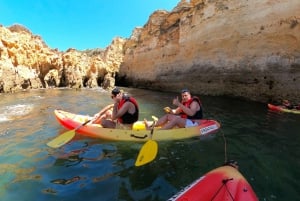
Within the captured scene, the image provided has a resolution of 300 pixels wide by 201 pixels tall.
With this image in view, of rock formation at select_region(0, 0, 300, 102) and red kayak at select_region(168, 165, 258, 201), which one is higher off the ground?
rock formation at select_region(0, 0, 300, 102)

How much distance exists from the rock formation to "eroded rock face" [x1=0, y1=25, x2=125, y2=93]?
8 cm

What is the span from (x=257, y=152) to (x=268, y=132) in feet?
7.62

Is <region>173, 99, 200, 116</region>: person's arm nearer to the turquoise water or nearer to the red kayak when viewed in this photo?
the turquoise water

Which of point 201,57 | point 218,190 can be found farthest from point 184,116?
point 201,57

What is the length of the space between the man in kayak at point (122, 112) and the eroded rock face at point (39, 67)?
53.5 ft

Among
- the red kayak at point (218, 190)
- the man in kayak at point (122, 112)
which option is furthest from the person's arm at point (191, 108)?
the red kayak at point (218, 190)

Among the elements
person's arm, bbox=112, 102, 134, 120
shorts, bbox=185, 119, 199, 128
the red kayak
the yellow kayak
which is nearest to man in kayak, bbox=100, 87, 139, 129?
person's arm, bbox=112, 102, 134, 120

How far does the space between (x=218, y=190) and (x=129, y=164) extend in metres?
2.37

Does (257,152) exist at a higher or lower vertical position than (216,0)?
lower

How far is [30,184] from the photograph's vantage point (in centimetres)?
473

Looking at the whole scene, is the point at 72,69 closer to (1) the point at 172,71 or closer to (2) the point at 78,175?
(1) the point at 172,71

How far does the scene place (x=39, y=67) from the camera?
28453mm

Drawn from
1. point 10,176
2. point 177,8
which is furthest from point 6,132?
point 177,8

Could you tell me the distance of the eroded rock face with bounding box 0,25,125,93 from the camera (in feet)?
74.2
